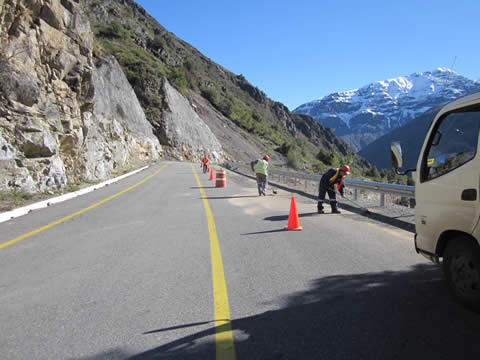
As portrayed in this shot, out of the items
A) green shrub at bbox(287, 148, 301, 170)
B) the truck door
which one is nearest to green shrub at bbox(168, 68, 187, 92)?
green shrub at bbox(287, 148, 301, 170)

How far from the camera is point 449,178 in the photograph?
12.3ft

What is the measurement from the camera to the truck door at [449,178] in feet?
11.3

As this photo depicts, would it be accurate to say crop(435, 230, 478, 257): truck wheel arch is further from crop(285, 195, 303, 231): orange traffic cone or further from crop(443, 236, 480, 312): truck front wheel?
crop(285, 195, 303, 231): orange traffic cone

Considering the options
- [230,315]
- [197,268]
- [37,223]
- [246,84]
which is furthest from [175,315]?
[246,84]

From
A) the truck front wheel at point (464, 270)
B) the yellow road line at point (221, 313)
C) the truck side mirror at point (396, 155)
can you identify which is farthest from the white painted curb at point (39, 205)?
the truck front wheel at point (464, 270)

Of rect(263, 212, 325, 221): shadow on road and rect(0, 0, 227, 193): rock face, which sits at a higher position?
rect(0, 0, 227, 193): rock face

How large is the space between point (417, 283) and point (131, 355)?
3318 millimetres

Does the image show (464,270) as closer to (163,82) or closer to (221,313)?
(221,313)

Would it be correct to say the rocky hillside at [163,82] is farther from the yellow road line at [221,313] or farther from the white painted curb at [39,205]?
the yellow road line at [221,313]

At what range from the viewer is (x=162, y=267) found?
5.21 metres

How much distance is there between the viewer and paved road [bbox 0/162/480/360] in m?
2.96

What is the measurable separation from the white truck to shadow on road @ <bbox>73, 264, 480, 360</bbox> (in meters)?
0.37

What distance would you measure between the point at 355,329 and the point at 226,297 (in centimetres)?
142

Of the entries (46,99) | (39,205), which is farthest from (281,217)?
(46,99)
